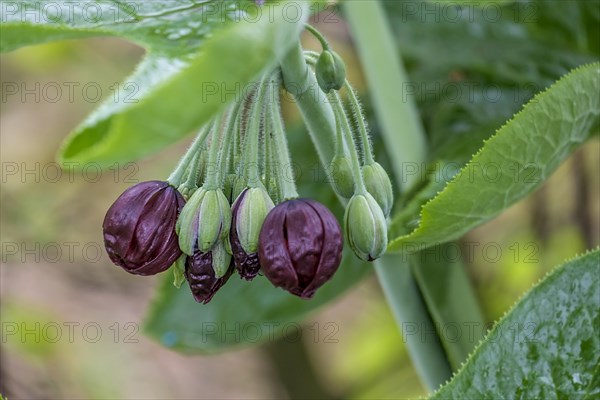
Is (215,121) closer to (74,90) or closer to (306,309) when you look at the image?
(306,309)

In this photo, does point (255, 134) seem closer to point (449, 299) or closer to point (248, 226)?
point (248, 226)

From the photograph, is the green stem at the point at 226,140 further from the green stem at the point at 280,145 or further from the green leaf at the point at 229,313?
the green leaf at the point at 229,313

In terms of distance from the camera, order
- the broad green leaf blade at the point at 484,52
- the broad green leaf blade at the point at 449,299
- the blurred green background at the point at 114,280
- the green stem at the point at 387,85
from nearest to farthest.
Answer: the broad green leaf blade at the point at 449,299 → the green stem at the point at 387,85 → the broad green leaf blade at the point at 484,52 → the blurred green background at the point at 114,280

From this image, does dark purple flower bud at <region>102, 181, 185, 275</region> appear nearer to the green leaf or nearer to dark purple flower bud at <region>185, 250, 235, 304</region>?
dark purple flower bud at <region>185, 250, 235, 304</region>

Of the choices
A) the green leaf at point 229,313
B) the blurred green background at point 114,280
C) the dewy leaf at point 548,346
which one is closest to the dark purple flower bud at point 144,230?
the dewy leaf at point 548,346

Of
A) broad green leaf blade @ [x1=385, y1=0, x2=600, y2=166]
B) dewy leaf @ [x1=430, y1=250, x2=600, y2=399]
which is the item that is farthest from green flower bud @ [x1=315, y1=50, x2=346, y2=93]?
broad green leaf blade @ [x1=385, y1=0, x2=600, y2=166]

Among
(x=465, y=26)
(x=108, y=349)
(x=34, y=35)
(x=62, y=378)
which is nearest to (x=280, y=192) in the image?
(x=34, y=35)

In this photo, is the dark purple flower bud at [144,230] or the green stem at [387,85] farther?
the green stem at [387,85]
